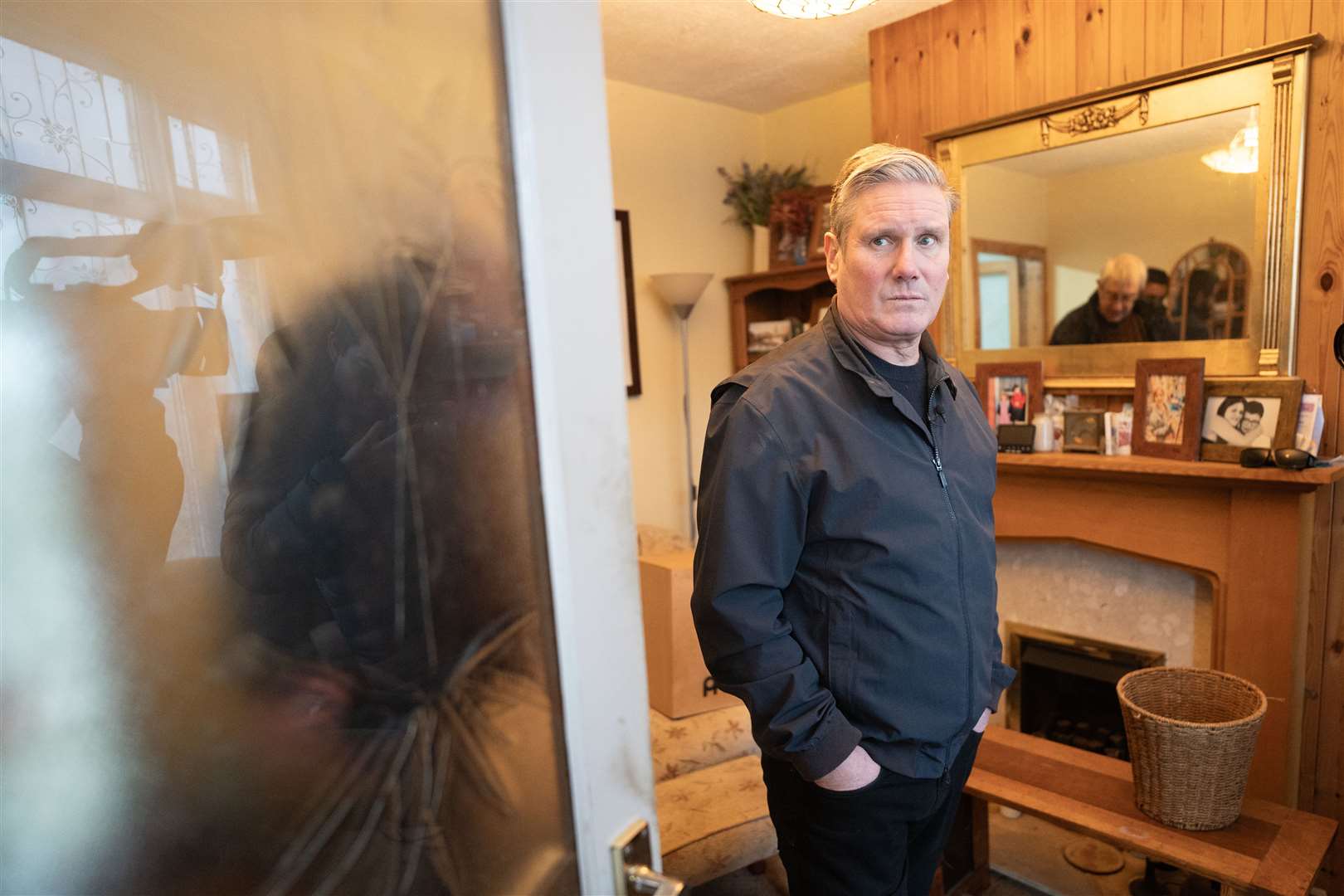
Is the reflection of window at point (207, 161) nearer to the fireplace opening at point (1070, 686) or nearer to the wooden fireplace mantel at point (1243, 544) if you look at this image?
the wooden fireplace mantel at point (1243, 544)

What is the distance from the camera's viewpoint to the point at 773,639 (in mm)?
1170

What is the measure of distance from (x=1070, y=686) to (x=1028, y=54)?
6.69 feet

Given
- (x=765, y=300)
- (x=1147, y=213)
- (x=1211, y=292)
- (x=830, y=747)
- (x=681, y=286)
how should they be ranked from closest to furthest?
(x=830, y=747)
(x=1211, y=292)
(x=1147, y=213)
(x=681, y=286)
(x=765, y=300)

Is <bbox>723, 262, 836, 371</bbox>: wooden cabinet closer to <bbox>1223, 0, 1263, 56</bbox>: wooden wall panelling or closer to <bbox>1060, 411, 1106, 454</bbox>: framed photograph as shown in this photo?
<bbox>1060, 411, 1106, 454</bbox>: framed photograph

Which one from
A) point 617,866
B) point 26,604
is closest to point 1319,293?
point 617,866

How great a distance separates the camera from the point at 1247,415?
6.86 ft

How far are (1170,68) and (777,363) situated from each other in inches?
69.3

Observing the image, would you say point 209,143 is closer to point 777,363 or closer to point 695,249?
point 777,363

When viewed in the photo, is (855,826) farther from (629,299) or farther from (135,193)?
(629,299)

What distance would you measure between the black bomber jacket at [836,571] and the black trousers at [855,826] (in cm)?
6

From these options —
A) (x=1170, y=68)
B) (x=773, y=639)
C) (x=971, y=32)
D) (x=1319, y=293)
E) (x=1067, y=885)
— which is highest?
(x=971, y=32)

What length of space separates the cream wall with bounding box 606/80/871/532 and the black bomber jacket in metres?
2.24

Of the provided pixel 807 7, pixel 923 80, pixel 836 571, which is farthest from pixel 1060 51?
pixel 836 571

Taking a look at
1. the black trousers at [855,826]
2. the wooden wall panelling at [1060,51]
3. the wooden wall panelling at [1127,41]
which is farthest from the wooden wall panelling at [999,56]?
the black trousers at [855,826]
